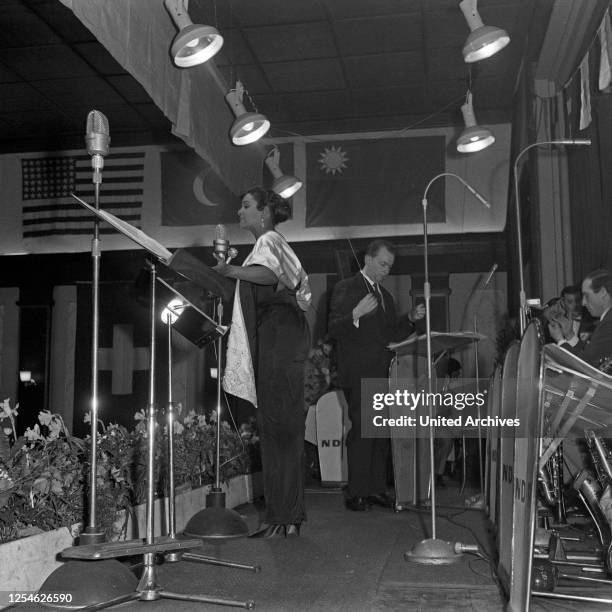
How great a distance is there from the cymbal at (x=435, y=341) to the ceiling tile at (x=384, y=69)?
3486 mm

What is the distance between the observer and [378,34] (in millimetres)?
6523

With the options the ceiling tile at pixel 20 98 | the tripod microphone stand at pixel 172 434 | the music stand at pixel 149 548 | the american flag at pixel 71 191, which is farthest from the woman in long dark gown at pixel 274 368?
the american flag at pixel 71 191

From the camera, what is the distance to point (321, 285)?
9547 mm

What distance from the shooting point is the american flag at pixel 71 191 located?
9.09 metres

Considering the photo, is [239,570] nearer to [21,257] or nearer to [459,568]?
[459,568]

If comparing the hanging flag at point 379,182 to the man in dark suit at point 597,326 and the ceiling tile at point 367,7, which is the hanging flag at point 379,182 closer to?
the ceiling tile at point 367,7

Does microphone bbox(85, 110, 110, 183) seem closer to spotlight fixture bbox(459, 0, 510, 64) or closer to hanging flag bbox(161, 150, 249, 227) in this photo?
spotlight fixture bbox(459, 0, 510, 64)

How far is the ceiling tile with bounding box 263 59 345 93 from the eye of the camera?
23.2ft

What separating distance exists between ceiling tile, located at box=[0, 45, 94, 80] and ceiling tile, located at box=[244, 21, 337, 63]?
5.56 feet

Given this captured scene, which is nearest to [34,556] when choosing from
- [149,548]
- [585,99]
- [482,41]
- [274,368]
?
[149,548]

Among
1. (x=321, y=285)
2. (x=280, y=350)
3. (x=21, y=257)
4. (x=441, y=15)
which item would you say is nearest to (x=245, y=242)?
(x=321, y=285)

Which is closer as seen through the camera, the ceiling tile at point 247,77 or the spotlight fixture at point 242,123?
the spotlight fixture at point 242,123

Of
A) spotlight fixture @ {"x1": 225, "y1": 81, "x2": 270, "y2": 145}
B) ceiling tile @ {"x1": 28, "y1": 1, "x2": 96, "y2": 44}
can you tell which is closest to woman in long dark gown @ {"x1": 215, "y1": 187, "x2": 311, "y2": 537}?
spotlight fixture @ {"x1": 225, "y1": 81, "x2": 270, "y2": 145}

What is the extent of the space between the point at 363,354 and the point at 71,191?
5.90m
